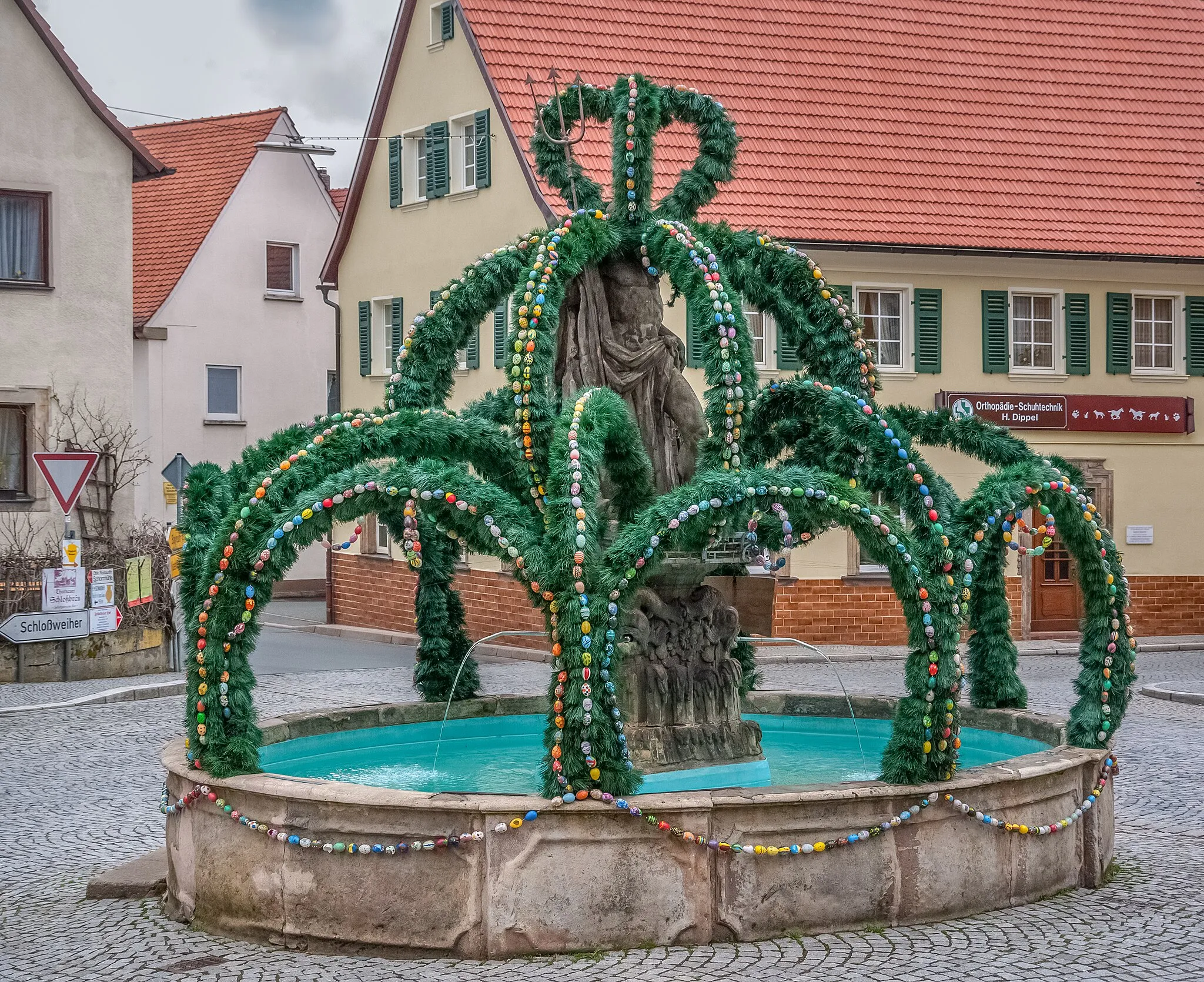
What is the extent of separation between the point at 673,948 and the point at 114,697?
12.1m

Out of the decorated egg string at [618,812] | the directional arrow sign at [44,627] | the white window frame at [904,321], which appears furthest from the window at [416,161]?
the decorated egg string at [618,812]

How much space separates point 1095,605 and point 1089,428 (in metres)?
17.3

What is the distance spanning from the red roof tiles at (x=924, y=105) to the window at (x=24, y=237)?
7026 millimetres

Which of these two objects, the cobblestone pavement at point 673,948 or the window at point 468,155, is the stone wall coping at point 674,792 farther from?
the window at point 468,155

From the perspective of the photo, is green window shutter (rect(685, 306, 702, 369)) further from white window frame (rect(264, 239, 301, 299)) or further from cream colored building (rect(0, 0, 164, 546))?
white window frame (rect(264, 239, 301, 299))

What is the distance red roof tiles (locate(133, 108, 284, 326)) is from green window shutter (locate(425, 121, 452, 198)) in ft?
30.3

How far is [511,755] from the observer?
34.9 feet

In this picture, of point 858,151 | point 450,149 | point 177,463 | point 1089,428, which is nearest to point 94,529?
point 177,463

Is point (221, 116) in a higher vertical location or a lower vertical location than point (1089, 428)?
higher

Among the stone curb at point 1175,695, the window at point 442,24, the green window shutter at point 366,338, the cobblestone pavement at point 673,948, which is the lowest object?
the cobblestone pavement at point 673,948

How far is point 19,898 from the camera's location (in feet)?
28.6

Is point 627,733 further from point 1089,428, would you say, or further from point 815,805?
point 1089,428

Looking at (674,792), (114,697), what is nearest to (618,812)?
(674,792)

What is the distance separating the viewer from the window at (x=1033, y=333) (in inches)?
1013
